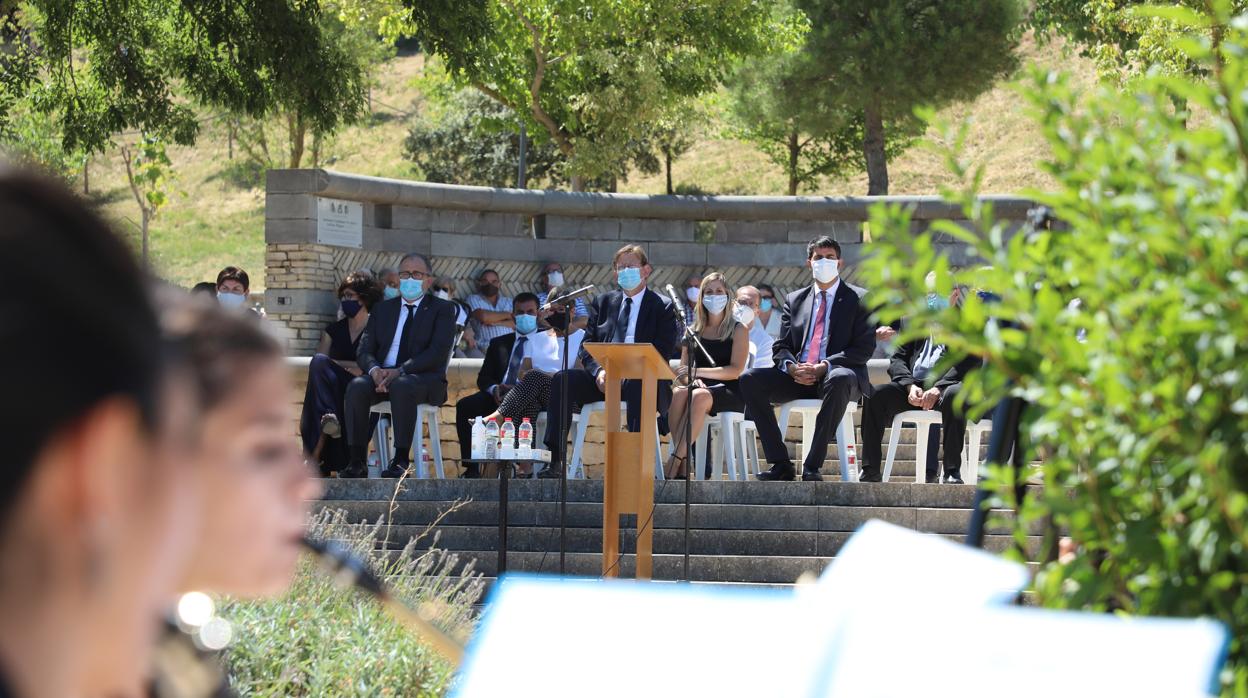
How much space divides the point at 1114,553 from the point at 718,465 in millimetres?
10038

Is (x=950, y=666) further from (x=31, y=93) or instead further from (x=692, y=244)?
(x=692, y=244)

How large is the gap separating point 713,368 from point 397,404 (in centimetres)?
248

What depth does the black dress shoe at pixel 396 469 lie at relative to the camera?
11320mm

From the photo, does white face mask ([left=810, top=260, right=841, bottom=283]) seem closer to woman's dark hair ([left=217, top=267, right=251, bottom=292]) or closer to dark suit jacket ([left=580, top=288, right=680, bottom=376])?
dark suit jacket ([left=580, top=288, right=680, bottom=376])

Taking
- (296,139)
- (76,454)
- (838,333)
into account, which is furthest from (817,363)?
(296,139)

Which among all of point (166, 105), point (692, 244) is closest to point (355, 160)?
point (692, 244)

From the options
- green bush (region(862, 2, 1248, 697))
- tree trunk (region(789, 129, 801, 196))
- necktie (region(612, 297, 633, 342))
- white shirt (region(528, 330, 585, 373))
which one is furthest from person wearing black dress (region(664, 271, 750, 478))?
tree trunk (region(789, 129, 801, 196))

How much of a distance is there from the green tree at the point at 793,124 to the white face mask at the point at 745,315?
2004cm

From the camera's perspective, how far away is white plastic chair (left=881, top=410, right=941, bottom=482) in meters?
11.0

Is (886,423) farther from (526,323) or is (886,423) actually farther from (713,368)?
(526,323)

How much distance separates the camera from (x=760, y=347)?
38.1 ft

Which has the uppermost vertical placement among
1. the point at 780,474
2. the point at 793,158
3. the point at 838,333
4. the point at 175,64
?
the point at 793,158

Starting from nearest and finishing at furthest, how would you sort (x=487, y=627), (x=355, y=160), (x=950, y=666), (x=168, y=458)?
(x=168, y=458)
(x=950, y=666)
(x=487, y=627)
(x=355, y=160)

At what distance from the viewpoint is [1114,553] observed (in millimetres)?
1791
